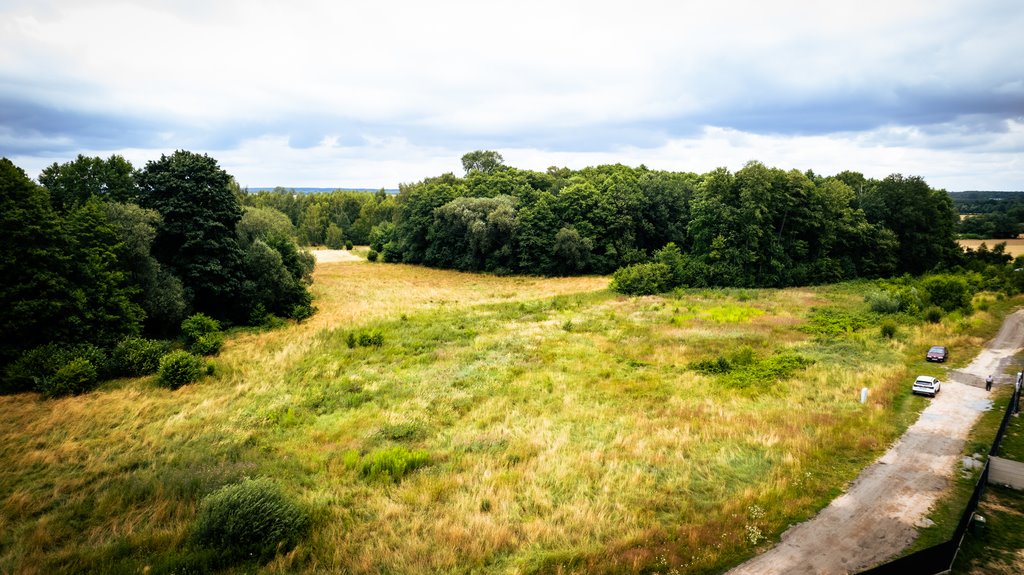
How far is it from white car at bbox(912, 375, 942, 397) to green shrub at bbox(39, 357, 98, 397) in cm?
3809

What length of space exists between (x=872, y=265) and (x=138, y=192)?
257 ft

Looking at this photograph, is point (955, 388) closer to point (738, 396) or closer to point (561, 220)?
point (738, 396)

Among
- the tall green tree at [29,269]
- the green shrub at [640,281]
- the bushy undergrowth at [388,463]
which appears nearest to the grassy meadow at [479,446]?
the bushy undergrowth at [388,463]

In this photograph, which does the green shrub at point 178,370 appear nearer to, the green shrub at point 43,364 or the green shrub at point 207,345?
the green shrub at point 43,364

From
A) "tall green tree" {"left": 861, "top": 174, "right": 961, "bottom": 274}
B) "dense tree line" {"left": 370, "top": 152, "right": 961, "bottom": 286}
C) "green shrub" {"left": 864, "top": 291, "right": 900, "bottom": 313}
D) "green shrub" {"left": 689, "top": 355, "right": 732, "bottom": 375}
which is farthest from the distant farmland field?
"green shrub" {"left": 689, "top": 355, "right": 732, "bottom": 375}

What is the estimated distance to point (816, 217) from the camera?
5516 cm

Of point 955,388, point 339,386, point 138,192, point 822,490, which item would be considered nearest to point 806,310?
point 955,388

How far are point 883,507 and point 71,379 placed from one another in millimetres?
30928

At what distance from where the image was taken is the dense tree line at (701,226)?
53.0 metres

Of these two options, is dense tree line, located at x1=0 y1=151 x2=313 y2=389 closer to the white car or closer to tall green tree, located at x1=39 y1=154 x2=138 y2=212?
tall green tree, located at x1=39 y1=154 x2=138 y2=212

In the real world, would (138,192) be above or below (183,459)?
above

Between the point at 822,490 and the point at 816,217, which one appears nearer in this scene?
the point at 822,490

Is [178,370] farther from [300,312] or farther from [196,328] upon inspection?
[300,312]

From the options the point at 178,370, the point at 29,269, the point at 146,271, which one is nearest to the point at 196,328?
the point at 146,271
